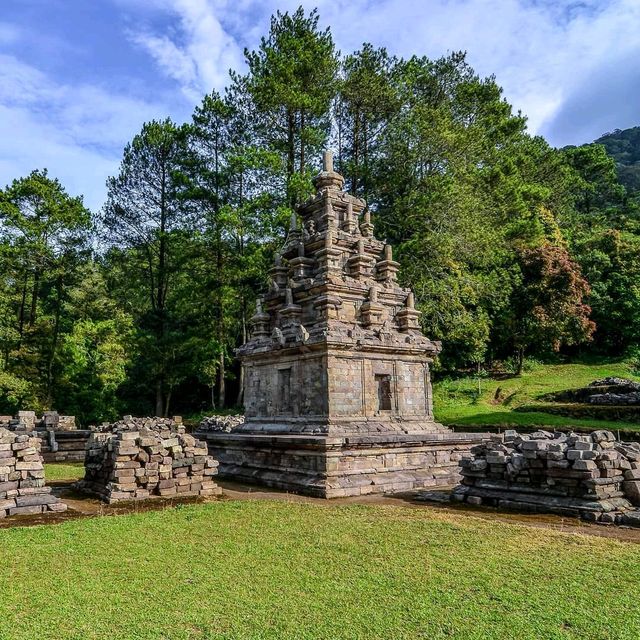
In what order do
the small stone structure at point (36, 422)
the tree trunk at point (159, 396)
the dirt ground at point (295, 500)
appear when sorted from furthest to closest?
1. the tree trunk at point (159, 396)
2. the small stone structure at point (36, 422)
3. the dirt ground at point (295, 500)

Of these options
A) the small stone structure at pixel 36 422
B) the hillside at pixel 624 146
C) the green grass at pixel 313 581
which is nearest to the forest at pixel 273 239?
the small stone structure at pixel 36 422

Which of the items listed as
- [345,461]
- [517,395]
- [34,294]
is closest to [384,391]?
[345,461]

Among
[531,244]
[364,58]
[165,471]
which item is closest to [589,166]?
[531,244]

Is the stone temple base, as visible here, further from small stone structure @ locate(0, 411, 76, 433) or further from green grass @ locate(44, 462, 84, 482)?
small stone structure @ locate(0, 411, 76, 433)

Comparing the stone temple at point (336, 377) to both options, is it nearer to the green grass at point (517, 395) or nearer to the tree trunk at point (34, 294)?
the green grass at point (517, 395)

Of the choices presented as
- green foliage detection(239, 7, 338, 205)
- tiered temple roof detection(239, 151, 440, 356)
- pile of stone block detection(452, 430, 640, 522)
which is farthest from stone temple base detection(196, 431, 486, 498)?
→ green foliage detection(239, 7, 338, 205)

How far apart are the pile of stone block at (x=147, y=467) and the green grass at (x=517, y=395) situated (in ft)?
45.8

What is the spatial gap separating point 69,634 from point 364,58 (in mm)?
29695

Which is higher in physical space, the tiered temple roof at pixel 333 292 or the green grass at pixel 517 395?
the tiered temple roof at pixel 333 292

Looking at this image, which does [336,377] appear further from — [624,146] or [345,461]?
[624,146]

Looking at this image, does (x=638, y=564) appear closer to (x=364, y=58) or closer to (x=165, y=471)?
(x=165, y=471)

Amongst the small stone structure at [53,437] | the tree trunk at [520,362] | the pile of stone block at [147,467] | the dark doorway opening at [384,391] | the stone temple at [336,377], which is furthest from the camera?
the tree trunk at [520,362]

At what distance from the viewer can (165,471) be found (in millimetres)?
11180

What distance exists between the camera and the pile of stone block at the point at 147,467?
10.8m
